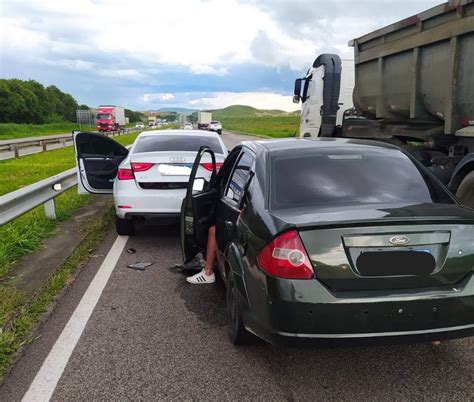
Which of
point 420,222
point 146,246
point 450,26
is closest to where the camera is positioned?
point 420,222

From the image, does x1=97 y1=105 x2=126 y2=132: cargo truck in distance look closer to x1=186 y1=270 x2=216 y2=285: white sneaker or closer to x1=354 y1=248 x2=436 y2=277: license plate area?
x1=186 y1=270 x2=216 y2=285: white sneaker

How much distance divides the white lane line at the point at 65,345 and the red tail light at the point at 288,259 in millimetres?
1569

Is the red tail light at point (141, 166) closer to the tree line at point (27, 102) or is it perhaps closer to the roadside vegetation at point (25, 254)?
the roadside vegetation at point (25, 254)

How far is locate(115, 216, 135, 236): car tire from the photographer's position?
730 centimetres

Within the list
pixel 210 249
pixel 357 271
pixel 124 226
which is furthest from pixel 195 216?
pixel 124 226

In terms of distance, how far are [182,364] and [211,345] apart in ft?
1.17

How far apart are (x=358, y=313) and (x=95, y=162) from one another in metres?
6.05

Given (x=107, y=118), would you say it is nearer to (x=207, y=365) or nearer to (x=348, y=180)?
(x=348, y=180)

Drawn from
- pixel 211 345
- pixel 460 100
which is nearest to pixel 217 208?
pixel 211 345

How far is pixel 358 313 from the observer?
2.88m

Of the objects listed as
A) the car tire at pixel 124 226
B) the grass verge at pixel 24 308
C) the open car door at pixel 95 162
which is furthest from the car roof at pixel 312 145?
the open car door at pixel 95 162

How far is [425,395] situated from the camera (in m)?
3.04

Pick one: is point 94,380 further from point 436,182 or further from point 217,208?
point 436,182

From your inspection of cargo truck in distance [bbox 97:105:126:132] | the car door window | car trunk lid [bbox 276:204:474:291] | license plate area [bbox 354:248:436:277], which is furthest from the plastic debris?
cargo truck in distance [bbox 97:105:126:132]
